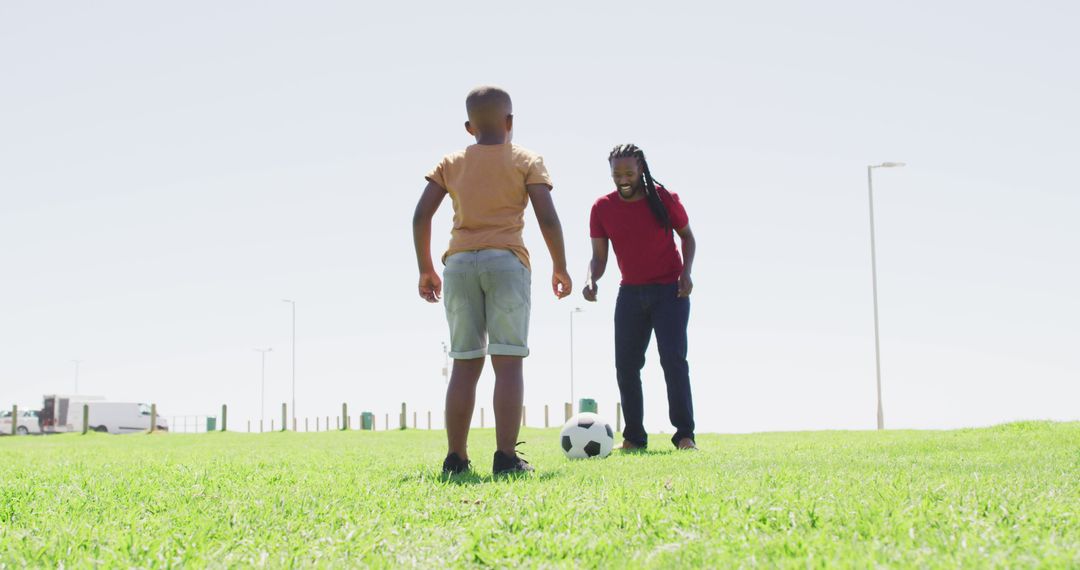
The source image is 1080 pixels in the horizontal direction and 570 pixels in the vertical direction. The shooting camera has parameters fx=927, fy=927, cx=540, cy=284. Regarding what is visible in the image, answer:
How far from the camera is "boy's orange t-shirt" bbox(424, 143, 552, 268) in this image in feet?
18.8

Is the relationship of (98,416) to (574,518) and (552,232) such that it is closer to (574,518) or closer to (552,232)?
(552,232)

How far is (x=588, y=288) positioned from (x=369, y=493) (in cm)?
443

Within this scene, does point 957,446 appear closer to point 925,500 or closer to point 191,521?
point 925,500

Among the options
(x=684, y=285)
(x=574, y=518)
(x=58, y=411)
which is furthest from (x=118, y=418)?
(x=574, y=518)

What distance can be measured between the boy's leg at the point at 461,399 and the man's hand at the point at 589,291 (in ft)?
9.60

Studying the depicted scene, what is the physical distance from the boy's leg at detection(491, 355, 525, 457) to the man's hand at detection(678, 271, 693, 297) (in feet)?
10.3

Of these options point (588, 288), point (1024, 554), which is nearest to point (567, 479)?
point (1024, 554)

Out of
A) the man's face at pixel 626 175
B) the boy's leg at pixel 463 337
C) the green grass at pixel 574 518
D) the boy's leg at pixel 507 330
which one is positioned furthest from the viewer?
the man's face at pixel 626 175

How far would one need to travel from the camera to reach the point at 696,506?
3797 millimetres

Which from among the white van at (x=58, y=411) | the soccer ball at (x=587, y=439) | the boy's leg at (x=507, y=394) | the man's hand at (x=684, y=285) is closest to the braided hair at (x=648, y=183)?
the man's hand at (x=684, y=285)

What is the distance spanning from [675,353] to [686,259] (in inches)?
35.9

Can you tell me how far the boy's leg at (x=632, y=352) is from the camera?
8.67 m

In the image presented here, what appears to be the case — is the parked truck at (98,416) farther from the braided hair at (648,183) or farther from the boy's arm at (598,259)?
the braided hair at (648,183)

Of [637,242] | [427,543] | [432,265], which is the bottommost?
[427,543]
